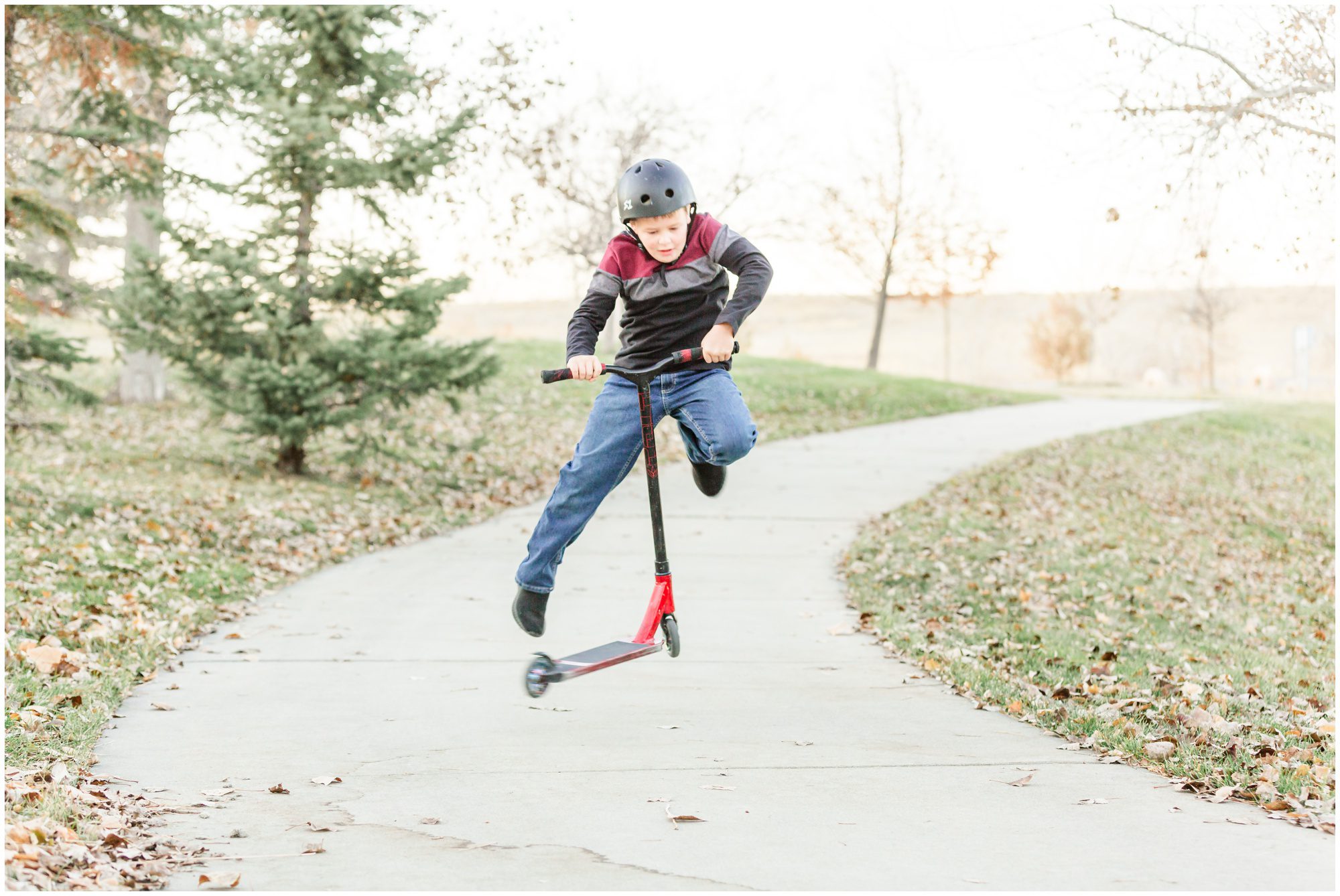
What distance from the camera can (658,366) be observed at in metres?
5.41

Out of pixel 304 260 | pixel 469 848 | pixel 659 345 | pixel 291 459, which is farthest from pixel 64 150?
pixel 469 848

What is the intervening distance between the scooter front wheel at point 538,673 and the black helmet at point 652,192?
6.15 ft

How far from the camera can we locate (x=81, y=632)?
759cm

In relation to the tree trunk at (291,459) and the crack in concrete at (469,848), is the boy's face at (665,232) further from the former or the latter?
the tree trunk at (291,459)

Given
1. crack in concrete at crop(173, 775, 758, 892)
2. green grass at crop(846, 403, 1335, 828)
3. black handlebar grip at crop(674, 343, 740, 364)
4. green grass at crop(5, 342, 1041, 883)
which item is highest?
black handlebar grip at crop(674, 343, 740, 364)

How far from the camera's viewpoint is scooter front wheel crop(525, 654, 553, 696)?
5.31 m

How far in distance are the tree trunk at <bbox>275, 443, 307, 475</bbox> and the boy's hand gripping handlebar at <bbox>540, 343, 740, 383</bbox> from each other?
1015 centimetres

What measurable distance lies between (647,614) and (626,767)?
72 centimetres

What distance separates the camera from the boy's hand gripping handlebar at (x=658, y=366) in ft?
16.9

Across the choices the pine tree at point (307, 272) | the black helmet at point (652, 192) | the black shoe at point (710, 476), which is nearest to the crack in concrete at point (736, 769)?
the black shoe at point (710, 476)

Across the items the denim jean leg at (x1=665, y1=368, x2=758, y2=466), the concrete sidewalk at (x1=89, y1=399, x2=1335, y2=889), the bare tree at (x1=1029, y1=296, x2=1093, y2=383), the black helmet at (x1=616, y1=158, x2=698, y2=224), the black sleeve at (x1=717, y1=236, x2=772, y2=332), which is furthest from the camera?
the bare tree at (x1=1029, y1=296, x2=1093, y2=383)

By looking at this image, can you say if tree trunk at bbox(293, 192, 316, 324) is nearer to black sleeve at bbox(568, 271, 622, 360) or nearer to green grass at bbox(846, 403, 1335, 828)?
green grass at bbox(846, 403, 1335, 828)

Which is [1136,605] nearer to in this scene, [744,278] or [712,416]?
[712,416]

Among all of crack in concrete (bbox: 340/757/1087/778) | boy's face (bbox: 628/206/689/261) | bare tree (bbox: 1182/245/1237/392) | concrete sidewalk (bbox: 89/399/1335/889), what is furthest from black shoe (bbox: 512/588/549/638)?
bare tree (bbox: 1182/245/1237/392)
